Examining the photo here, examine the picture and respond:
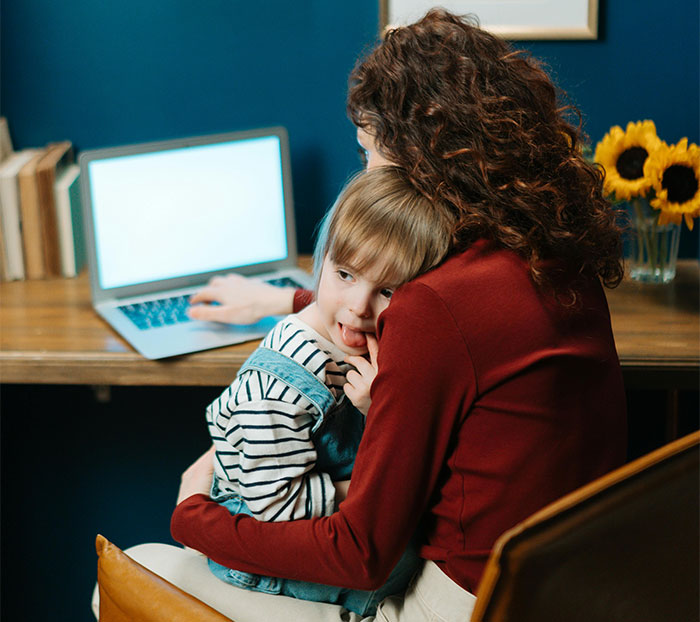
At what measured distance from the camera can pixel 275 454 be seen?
1078mm

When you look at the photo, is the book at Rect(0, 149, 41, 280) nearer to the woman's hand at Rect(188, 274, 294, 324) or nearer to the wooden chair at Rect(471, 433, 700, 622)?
the woman's hand at Rect(188, 274, 294, 324)

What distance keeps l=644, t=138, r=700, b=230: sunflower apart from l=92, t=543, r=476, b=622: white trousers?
904mm

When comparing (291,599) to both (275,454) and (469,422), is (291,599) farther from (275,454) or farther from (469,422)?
(469,422)

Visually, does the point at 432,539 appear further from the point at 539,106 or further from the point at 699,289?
the point at 699,289

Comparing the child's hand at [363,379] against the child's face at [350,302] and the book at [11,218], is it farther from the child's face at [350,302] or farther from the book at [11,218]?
the book at [11,218]

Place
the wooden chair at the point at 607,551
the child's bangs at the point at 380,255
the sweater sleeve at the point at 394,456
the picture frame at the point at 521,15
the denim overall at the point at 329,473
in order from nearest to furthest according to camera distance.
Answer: the wooden chair at the point at 607,551 < the sweater sleeve at the point at 394,456 < the child's bangs at the point at 380,255 < the denim overall at the point at 329,473 < the picture frame at the point at 521,15

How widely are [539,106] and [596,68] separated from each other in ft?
3.07

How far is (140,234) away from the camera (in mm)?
1733

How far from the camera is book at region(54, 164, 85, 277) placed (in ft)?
5.96

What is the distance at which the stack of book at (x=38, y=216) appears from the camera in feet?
5.83

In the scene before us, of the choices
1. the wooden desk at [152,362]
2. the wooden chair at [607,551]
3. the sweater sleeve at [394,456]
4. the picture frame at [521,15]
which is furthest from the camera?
the picture frame at [521,15]

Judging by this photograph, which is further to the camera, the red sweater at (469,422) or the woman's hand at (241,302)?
the woman's hand at (241,302)

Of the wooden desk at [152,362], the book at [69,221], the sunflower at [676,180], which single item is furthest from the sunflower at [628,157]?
the book at [69,221]

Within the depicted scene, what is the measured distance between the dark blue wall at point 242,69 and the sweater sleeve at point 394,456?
1.09 m
